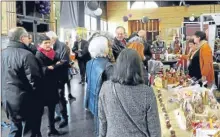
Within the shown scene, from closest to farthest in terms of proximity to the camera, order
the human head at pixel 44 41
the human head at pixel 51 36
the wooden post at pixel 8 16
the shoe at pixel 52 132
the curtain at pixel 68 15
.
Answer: the human head at pixel 44 41 < the human head at pixel 51 36 < the shoe at pixel 52 132 < the wooden post at pixel 8 16 < the curtain at pixel 68 15

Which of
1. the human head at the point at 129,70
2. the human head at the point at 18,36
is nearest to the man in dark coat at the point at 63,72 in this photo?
the human head at the point at 18,36

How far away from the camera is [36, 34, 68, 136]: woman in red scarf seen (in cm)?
406

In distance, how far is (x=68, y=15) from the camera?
456 inches

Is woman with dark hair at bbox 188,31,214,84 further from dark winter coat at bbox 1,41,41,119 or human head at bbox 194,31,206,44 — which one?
dark winter coat at bbox 1,41,41,119

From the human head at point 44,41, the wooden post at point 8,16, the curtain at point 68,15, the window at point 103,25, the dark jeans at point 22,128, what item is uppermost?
the window at point 103,25

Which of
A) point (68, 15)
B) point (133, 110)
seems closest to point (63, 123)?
point (133, 110)

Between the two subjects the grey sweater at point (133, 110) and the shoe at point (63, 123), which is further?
the shoe at point (63, 123)

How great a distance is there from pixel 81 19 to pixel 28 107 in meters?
10.3

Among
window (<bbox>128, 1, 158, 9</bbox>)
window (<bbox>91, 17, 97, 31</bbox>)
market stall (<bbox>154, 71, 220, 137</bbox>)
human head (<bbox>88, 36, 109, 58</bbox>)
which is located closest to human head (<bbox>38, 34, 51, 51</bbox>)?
human head (<bbox>88, 36, 109, 58</bbox>)

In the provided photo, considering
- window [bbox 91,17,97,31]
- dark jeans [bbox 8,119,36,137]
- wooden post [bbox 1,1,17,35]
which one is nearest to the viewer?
dark jeans [bbox 8,119,36,137]

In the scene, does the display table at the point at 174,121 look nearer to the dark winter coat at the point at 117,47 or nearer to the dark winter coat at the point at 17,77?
the dark winter coat at the point at 117,47

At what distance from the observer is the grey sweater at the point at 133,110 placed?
6.31 feet

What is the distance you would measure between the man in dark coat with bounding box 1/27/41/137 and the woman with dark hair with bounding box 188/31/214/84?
8.26 feet

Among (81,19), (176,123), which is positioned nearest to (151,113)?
(176,123)
